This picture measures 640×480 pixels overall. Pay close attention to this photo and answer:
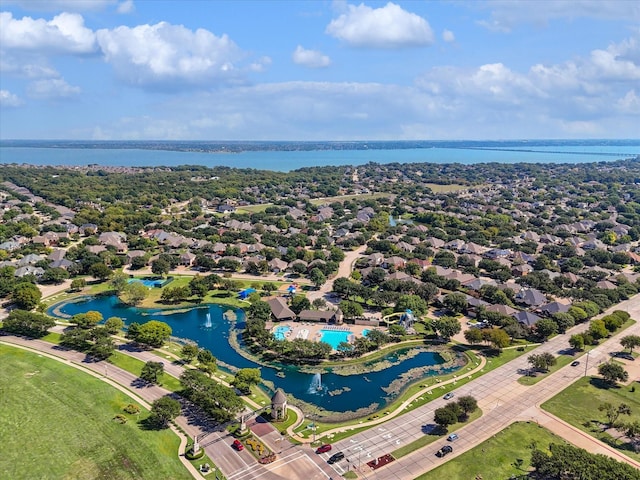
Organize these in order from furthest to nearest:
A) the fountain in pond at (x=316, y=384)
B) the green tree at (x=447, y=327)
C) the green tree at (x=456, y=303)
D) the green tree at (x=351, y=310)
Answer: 1. the green tree at (x=456, y=303)
2. the green tree at (x=351, y=310)
3. the green tree at (x=447, y=327)
4. the fountain in pond at (x=316, y=384)

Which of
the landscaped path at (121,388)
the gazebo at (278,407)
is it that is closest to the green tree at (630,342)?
the gazebo at (278,407)

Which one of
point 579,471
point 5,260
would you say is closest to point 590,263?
point 579,471

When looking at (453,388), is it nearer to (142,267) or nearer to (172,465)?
(172,465)

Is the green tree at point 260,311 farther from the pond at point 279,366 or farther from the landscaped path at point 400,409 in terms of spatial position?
the landscaped path at point 400,409

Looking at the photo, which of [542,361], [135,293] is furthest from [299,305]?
[542,361]

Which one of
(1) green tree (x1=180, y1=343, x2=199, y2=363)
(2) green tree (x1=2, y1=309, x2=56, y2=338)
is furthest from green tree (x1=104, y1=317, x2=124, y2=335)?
(1) green tree (x1=180, y1=343, x2=199, y2=363)

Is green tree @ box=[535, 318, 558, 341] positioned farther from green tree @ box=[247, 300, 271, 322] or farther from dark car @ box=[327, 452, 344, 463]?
green tree @ box=[247, 300, 271, 322]

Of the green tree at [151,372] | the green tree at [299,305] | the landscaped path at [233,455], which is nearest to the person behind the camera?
the landscaped path at [233,455]
